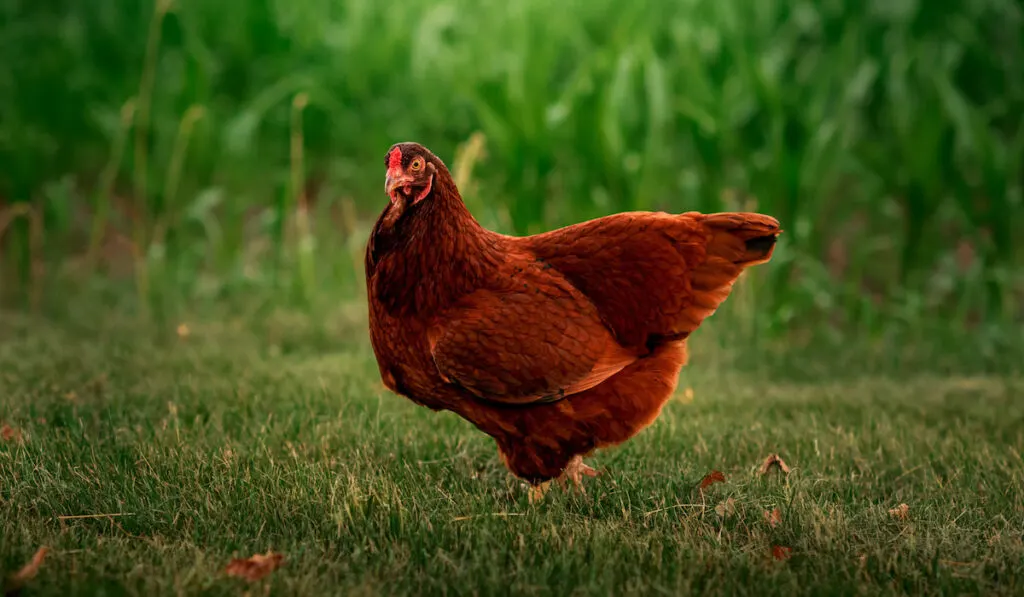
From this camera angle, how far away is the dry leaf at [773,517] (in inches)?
111

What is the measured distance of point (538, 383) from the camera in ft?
9.75

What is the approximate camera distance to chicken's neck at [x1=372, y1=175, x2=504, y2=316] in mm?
2975

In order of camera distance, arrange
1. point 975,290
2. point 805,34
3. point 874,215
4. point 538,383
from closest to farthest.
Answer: point 538,383 < point 975,290 < point 874,215 < point 805,34

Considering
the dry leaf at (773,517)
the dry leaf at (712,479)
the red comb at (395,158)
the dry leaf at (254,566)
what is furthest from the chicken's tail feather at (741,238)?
the dry leaf at (254,566)

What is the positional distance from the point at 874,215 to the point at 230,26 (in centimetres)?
464

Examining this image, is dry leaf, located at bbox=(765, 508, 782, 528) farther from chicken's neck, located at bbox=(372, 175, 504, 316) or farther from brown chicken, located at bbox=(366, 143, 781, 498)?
chicken's neck, located at bbox=(372, 175, 504, 316)

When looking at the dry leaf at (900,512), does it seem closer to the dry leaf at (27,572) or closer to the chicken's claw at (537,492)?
the chicken's claw at (537,492)

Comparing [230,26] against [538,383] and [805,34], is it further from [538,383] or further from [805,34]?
[538,383]

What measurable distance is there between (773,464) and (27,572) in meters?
2.36

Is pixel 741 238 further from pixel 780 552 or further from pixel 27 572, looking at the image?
pixel 27 572

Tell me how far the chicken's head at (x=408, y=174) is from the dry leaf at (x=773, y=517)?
4.58 feet

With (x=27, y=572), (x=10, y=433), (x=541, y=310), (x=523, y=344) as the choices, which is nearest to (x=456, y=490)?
(x=523, y=344)

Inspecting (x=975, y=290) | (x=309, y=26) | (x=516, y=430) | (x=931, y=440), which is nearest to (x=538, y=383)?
(x=516, y=430)

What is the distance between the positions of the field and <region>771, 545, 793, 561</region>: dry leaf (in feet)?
0.04
